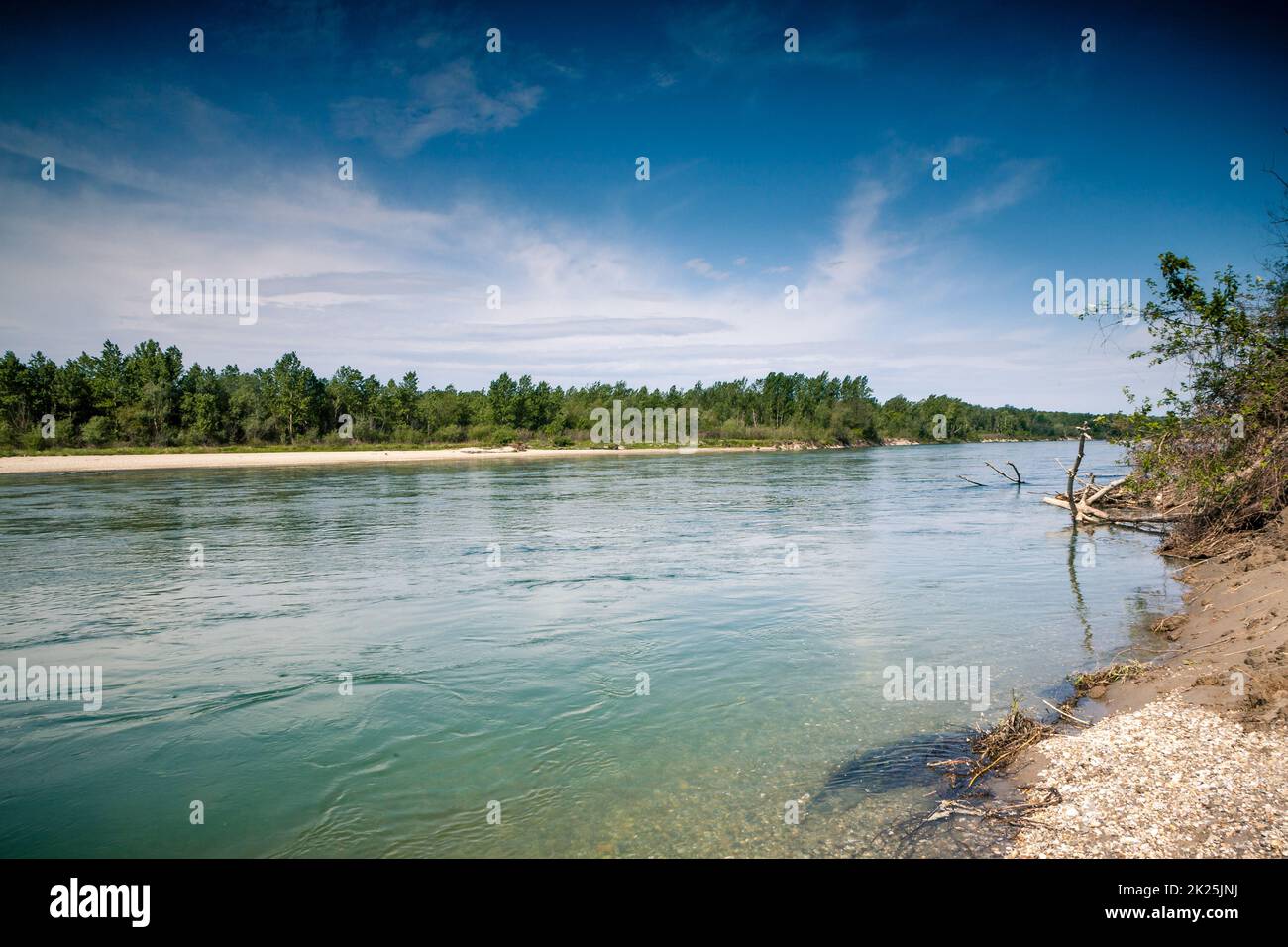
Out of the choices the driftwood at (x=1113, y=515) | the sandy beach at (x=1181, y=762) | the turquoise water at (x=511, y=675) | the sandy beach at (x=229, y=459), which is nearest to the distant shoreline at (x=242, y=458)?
the sandy beach at (x=229, y=459)

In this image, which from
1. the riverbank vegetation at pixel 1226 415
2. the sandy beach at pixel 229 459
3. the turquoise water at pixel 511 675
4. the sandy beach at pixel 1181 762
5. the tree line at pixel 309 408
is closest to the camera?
the sandy beach at pixel 1181 762

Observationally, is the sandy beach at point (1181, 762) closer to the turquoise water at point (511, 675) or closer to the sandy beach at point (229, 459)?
the turquoise water at point (511, 675)

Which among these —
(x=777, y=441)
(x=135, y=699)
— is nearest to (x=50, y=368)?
(x=135, y=699)

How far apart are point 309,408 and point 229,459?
93.0 ft

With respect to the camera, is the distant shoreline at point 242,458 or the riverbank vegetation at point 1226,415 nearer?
the riverbank vegetation at point 1226,415

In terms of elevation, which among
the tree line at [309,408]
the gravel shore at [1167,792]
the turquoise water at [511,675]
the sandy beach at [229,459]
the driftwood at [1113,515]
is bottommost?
the turquoise water at [511,675]

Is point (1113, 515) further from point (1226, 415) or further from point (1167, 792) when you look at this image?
point (1167, 792)

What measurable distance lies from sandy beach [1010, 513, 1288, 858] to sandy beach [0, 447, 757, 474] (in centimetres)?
8443

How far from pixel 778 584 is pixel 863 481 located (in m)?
41.4

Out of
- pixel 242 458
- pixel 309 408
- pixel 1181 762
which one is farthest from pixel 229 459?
pixel 1181 762

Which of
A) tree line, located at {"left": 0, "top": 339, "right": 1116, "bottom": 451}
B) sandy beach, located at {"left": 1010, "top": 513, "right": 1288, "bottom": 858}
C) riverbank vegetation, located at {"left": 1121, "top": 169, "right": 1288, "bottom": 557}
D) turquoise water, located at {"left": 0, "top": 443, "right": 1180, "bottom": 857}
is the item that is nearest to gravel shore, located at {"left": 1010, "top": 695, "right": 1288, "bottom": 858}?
sandy beach, located at {"left": 1010, "top": 513, "right": 1288, "bottom": 858}

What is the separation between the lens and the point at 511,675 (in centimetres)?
1133

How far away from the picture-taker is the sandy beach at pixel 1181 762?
5.52m

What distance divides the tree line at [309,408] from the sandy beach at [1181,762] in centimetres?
7401
